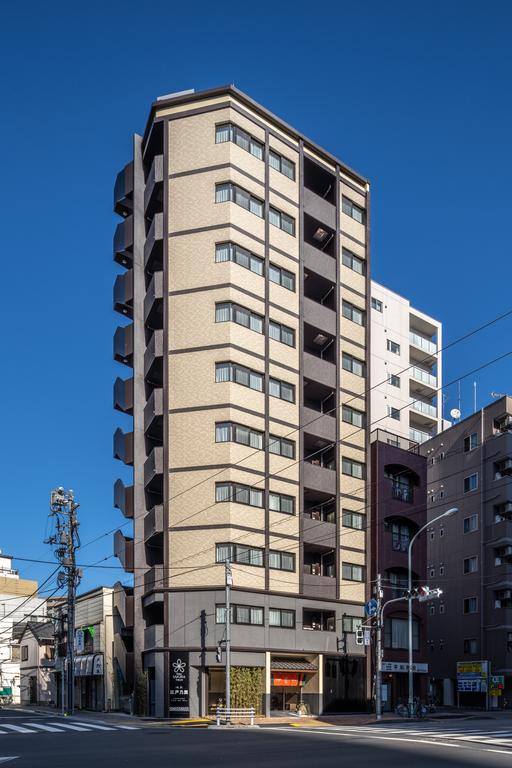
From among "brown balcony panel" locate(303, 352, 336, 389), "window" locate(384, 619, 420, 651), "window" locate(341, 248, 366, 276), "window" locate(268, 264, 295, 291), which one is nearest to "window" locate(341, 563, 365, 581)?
"window" locate(384, 619, 420, 651)

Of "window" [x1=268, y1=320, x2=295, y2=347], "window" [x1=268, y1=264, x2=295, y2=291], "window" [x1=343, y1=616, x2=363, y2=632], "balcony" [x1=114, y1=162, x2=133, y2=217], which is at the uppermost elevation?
"balcony" [x1=114, y1=162, x2=133, y2=217]

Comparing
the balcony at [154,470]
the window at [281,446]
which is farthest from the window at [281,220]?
the balcony at [154,470]

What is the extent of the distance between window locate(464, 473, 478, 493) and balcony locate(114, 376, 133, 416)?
36.6 meters

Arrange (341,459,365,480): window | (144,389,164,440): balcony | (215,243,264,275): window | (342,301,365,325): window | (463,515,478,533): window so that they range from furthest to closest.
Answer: (463,515,478,533): window → (342,301,365,325): window → (341,459,365,480): window → (215,243,264,275): window → (144,389,164,440): balcony

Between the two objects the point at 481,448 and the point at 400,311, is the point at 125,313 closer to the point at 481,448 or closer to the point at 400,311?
the point at 400,311

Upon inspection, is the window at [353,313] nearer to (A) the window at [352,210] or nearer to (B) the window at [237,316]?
(A) the window at [352,210]

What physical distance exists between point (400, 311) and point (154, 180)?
3478 cm

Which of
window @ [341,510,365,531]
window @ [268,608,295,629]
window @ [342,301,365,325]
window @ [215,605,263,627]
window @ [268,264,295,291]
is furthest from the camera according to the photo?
window @ [342,301,365,325]

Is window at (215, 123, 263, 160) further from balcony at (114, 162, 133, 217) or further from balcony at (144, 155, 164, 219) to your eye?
balcony at (114, 162, 133, 217)

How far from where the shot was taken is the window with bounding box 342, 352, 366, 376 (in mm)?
69812

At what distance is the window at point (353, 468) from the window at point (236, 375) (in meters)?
10.5

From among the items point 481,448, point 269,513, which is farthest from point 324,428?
point 481,448

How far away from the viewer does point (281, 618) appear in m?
59.8

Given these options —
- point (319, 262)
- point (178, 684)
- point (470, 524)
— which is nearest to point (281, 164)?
point (319, 262)
